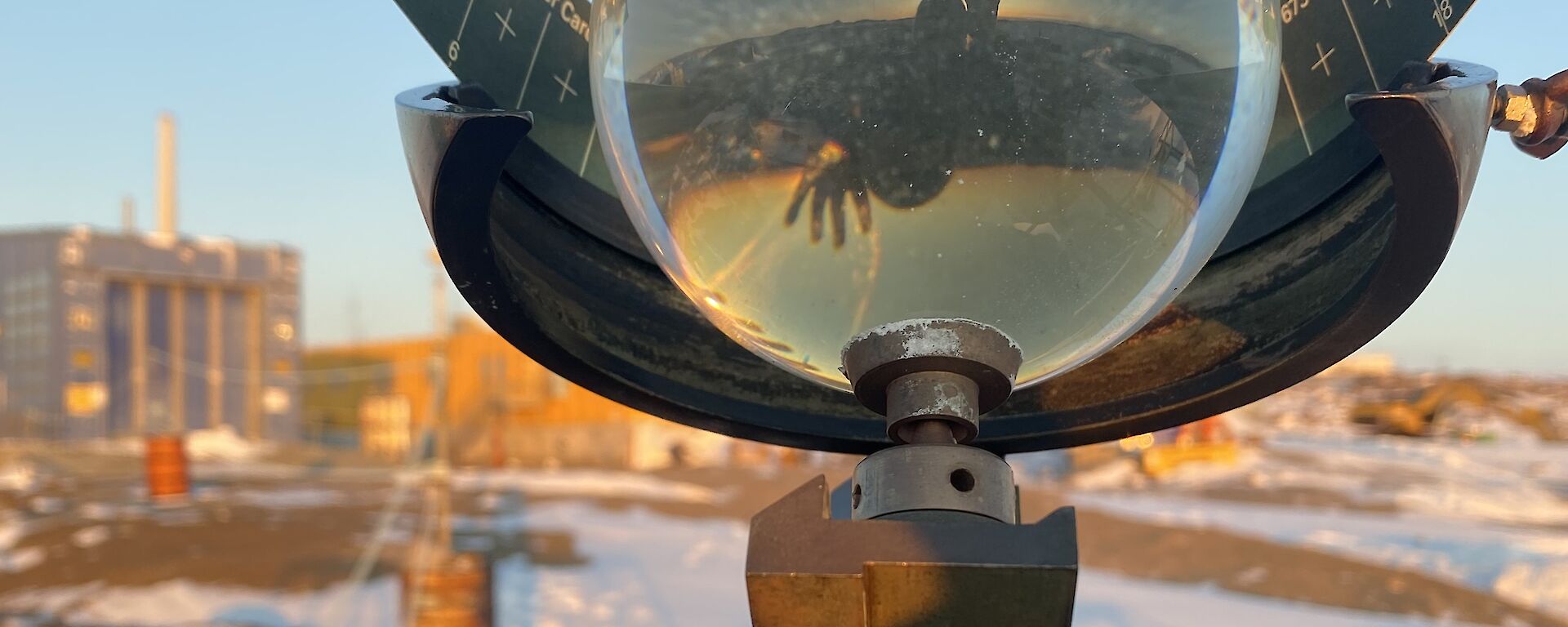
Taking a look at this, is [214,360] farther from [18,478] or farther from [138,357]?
[18,478]

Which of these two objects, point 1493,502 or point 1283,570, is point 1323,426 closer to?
point 1493,502

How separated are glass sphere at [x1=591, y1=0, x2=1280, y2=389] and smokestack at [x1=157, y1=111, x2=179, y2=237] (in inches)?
1389

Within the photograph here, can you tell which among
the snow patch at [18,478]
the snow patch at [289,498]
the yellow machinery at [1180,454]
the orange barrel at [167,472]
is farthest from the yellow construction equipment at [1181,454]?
the snow patch at [18,478]

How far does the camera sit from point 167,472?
18.8m

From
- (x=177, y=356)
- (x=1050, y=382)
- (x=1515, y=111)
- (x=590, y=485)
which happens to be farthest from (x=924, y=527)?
(x=177, y=356)

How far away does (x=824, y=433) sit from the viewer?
5.62 ft

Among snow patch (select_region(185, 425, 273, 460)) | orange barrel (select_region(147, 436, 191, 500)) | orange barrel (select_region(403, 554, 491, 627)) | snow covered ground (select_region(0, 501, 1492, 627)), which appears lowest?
snow covered ground (select_region(0, 501, 1492, 627))

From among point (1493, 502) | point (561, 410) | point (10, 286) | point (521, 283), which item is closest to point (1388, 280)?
point (521, 283)

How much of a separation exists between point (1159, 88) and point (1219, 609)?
1041 cm

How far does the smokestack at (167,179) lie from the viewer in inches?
1497

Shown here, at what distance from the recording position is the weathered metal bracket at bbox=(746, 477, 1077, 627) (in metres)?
1.13

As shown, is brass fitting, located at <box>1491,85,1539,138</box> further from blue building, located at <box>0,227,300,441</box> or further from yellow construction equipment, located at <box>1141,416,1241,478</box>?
blue building, located at <box>0,227,300,441</box>

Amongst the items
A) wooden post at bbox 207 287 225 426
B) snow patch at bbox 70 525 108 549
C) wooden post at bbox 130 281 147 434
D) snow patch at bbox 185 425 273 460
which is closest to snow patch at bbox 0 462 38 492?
snow patch at bbox 185 425 273 460

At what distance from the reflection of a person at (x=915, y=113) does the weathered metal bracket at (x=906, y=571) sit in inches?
11.2
